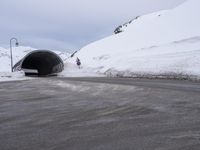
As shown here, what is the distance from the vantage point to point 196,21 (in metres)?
64.1

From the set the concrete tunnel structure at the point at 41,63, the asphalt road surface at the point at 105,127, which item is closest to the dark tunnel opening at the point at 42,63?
the concrete tunnel structure at the point at 41,63

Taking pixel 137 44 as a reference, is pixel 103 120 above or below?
below

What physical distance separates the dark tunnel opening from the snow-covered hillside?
4979 mm

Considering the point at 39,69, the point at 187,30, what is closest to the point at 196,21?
the point at 187,30

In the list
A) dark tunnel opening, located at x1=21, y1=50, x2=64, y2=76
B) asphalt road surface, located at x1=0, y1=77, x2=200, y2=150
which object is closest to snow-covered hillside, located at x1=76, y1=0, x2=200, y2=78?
dark tunnel opening, located at x1=21, y1=50, x2=64, y2=76

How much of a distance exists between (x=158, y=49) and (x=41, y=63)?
18948 mm

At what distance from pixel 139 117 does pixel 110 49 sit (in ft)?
228

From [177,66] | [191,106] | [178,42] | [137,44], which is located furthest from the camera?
[137,44]

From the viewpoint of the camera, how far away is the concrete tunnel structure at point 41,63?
51.7m

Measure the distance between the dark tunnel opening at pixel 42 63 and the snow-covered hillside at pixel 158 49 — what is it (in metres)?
4.98

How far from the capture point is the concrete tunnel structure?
51656 millimetres

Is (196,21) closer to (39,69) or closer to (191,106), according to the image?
(39,69)

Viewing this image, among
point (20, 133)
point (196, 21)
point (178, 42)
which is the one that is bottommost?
point (20, 133)

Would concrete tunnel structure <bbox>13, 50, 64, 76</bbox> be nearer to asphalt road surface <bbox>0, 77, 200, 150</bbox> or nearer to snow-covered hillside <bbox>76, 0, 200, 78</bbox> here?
snow-covered hillside <bbox>76, 0, 200, 78</bbox>
